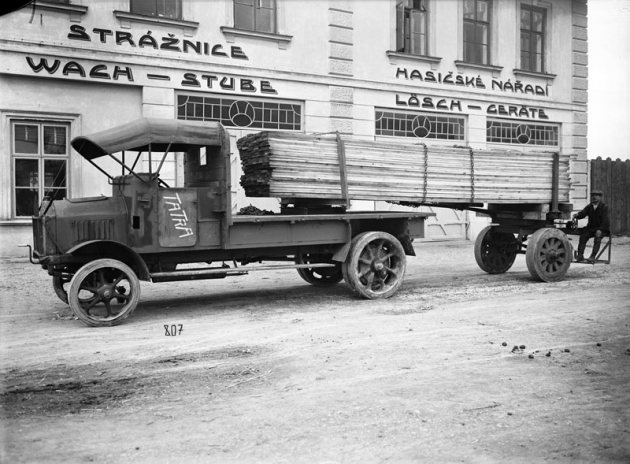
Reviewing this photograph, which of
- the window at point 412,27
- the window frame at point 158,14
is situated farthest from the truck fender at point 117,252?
the window at point 412,27

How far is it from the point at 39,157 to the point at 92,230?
642 cm

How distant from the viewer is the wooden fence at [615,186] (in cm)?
2080

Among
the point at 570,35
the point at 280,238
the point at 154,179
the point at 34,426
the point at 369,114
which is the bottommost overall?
the point at 34,426

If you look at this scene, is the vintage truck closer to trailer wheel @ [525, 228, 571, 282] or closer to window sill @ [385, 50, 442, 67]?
trailer wheel @ [525, 228, 571, 282]

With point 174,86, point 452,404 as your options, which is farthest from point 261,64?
point 452,404

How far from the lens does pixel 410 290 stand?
9695 mm

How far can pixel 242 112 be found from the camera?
14844mm

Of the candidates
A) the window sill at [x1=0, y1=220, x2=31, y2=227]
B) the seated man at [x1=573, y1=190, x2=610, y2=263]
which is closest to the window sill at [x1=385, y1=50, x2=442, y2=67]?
the seated man at [x1=573, y1=190, x2=610, y2=263]

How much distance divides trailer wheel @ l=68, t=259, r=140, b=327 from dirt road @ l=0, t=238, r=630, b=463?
7.4 inches

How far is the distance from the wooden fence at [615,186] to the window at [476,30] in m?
5.57

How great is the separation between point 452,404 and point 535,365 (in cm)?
131

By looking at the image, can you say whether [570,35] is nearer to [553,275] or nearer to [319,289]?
[553,275]

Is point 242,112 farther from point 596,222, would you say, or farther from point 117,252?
point 117,252

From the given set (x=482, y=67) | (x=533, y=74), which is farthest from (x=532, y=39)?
(x=482, y=67)
